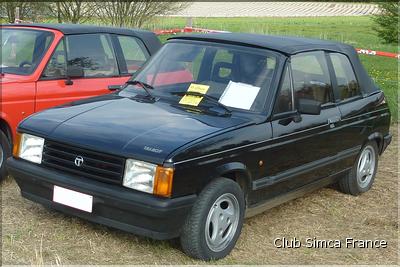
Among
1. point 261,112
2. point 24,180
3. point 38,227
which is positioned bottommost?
point 38,227

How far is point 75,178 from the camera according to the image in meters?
4.32

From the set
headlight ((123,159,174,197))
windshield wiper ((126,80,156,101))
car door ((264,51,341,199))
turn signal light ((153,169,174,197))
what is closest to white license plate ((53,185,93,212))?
headlight ((123,159,174,197))

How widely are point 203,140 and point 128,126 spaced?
0.59 m

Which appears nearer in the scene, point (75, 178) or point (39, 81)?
point (75, 178)

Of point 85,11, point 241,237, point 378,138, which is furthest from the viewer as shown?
point 85,11

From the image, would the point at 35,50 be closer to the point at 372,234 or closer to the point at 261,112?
the point at 261,112

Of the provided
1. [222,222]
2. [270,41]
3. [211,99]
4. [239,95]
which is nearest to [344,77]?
[270,41]

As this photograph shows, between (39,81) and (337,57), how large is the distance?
10.3 feet

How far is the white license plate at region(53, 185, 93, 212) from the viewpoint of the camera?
4238mm

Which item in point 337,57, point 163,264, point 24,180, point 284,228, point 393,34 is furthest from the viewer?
point 393,34

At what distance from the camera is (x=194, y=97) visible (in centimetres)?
504

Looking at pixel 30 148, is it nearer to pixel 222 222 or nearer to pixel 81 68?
pixel 222 222

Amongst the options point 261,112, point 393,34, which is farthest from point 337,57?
point 393,34

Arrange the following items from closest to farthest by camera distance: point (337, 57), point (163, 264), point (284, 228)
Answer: point (163, 264) < point (284, 228) < point (337, 57)
